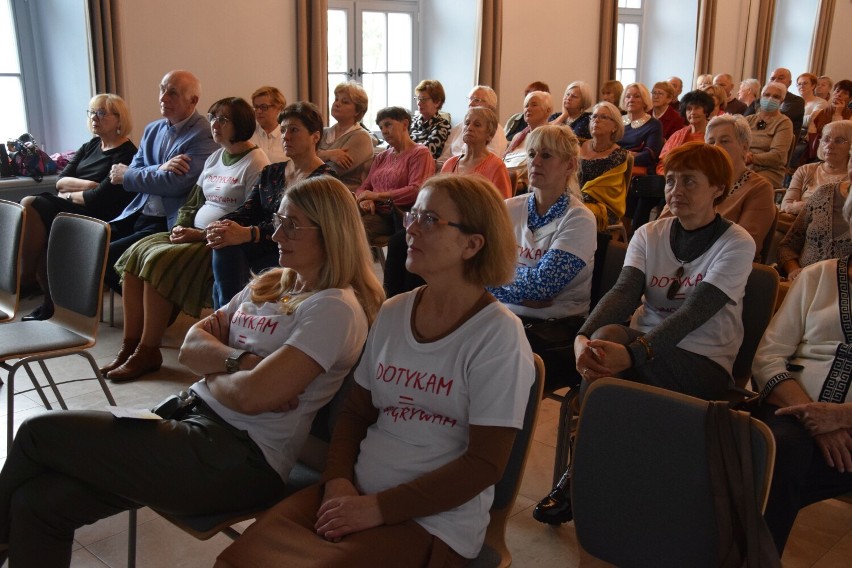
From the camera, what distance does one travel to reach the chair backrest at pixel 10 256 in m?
2.87

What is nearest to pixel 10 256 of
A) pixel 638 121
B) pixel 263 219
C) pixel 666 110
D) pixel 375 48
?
pixel 263 219

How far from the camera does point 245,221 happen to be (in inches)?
141

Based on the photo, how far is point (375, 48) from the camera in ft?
24.3

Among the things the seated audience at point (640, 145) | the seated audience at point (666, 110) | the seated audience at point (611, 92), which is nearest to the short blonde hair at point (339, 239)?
the seated audience at point (640, 145)

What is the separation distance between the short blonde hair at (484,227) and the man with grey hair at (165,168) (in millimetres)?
2813

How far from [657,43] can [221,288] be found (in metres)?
8.34

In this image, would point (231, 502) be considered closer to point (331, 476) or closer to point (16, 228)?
point (331, 476)

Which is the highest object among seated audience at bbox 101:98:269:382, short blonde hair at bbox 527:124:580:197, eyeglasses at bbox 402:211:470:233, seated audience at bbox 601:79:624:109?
seated audience at bbox 601:79:624:109

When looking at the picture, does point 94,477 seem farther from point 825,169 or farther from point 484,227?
point 825,169

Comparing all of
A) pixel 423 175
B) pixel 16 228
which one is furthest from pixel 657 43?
pixel 16 228

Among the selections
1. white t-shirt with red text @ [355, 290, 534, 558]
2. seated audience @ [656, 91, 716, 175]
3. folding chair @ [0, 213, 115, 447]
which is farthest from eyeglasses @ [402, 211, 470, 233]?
seated audience @ [656, 91, 716, 175]

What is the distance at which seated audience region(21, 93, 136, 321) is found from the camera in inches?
170

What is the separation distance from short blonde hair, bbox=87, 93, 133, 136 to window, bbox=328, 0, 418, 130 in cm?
253

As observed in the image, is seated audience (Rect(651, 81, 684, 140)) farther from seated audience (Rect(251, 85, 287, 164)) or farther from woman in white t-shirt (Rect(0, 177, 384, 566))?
woman in white t-shirt (Rect(0, 177, 384, 566))
